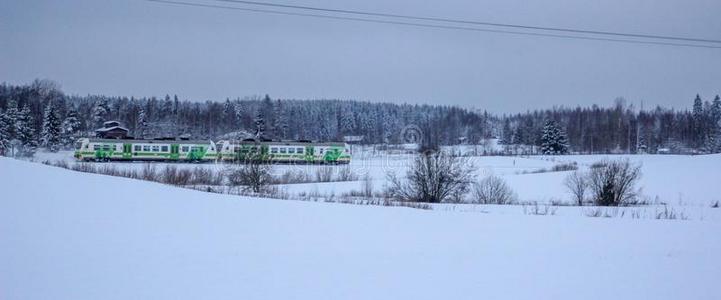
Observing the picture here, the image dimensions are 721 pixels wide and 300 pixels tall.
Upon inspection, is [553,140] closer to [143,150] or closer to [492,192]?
[492,192]

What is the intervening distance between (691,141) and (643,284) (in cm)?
10640

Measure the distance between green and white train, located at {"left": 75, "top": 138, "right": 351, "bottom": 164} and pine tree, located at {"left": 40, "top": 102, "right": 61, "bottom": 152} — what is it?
44.5 ft

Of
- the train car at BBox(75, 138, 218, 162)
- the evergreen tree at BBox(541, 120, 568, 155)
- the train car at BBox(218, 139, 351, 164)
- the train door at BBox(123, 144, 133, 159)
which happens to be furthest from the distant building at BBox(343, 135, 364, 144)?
the train door at BBox(123, 144, 133, 159)

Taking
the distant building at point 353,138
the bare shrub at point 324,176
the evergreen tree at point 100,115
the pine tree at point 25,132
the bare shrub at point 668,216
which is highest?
the evergreen tree at point 100,115

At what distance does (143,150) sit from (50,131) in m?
19.4

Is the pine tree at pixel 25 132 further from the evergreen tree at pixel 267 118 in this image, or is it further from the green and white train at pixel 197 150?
the evergreen tree at pixel 267 118

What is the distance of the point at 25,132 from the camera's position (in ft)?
195

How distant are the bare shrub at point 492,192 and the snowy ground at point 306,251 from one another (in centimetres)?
1920

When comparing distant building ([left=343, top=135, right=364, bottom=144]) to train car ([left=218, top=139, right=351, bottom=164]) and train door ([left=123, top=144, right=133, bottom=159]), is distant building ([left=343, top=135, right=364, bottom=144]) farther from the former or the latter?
train door ([left=123, top=144, right=133, bottom=159])

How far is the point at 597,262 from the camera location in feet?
24.3

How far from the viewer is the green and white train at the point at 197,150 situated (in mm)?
50891

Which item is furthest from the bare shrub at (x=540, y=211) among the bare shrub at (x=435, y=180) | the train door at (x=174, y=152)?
the train door at (x=174, y=152)

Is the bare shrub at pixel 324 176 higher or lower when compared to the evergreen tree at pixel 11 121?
lower

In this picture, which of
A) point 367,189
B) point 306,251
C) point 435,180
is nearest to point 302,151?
point 367,189
